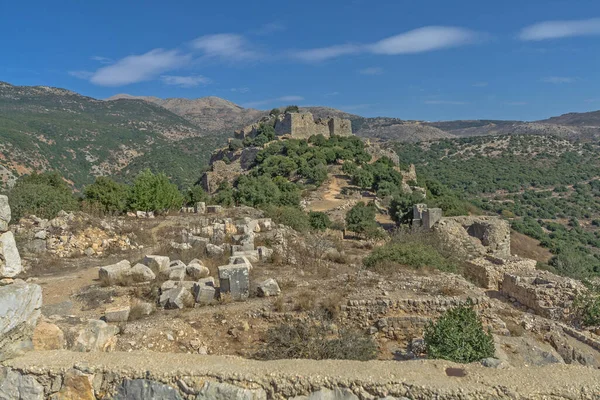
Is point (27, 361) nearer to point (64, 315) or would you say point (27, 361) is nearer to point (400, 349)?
point (64, 315)

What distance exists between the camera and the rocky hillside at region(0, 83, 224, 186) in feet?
183

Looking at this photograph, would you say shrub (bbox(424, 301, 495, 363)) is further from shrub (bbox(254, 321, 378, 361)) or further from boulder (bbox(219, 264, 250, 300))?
boulder (bbox(219, 264, 250, 300))

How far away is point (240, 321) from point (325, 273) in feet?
9.90

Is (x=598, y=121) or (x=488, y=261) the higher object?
(x=598, y=121)

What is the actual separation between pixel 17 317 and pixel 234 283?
426 cm

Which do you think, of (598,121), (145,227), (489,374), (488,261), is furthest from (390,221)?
(598,121)

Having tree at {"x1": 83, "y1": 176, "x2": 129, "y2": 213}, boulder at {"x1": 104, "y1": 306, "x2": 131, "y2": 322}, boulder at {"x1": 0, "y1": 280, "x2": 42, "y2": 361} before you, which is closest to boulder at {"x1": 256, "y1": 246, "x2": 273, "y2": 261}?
boulder at {"x1": 104, "y1": 306, "x2": 131, "y2": 322}

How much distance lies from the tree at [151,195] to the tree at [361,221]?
9.12 metres

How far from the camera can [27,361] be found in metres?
3.83

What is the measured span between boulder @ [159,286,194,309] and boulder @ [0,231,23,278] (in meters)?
3.51

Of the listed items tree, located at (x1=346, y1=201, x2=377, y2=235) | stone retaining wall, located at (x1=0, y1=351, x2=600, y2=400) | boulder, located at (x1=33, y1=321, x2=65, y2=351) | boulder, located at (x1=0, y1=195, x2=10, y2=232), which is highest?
boulder, located at (x1=0, y1=195, x2=10, y2=232)

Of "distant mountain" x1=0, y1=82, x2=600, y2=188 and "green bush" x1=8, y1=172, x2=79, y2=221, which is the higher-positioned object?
"distant mountain" x1=0, y1=82, x2=600, y2=188

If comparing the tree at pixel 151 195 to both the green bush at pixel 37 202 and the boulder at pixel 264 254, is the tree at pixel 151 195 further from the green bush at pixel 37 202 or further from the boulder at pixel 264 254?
the boulder at pixel 264 254

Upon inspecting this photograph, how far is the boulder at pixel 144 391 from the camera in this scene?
3590 mm
